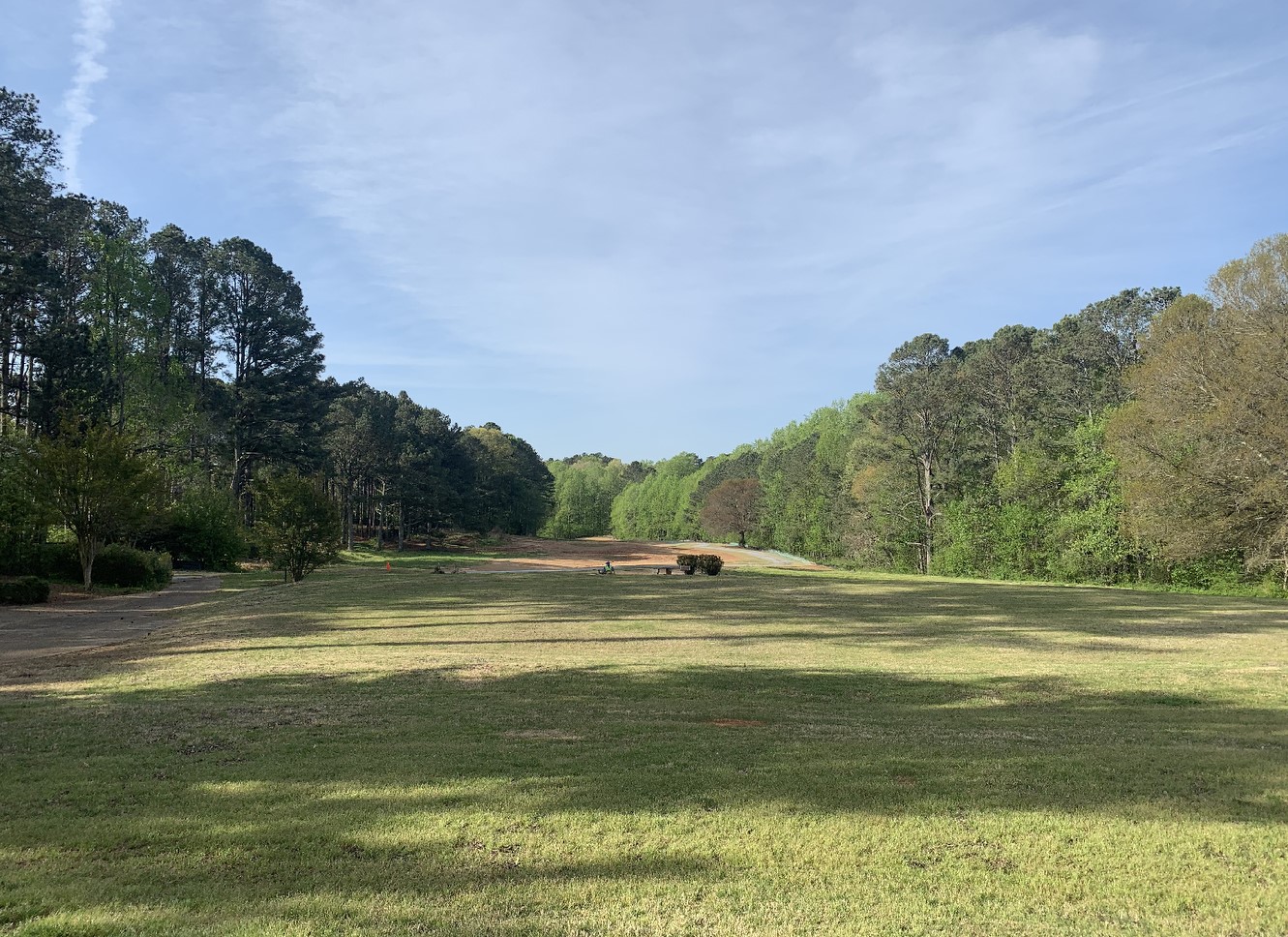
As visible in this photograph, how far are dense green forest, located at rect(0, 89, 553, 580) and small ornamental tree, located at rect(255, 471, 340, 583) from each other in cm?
191

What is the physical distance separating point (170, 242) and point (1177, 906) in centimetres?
5742

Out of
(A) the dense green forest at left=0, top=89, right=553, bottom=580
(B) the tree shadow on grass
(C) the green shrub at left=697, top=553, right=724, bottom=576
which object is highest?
(A) the dense green forest at left=0, top=89, right=553, bottom=580

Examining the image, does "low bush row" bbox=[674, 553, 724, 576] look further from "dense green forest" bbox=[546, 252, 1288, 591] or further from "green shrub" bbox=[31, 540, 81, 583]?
"green shrub" bbox=[31, 540, 81, 583]

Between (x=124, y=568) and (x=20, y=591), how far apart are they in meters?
6.13

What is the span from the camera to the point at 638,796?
217 inches

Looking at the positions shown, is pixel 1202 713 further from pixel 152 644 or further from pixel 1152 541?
pixel 1152 541

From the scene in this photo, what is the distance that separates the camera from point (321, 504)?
101ft

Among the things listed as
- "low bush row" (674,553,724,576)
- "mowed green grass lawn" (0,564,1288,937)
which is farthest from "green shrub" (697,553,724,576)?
"mowed green grass lawn" (0,564,1288,937)

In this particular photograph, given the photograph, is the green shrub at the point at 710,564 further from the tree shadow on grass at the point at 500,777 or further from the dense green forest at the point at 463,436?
the tree shadow on grass at the point at 500,777

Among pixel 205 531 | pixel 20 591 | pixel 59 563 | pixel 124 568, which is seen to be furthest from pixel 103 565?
pixel 205 531

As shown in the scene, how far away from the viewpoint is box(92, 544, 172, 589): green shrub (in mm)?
28000

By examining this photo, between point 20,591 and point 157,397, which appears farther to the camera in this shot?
point 157,397

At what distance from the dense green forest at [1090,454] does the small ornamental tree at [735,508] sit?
11.5 meters

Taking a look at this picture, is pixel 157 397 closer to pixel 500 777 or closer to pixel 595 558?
pixel 595 558
